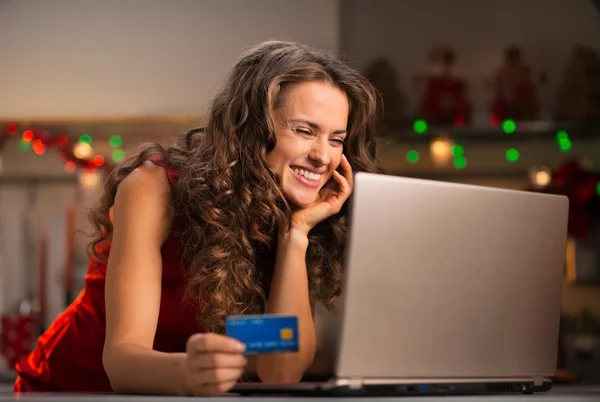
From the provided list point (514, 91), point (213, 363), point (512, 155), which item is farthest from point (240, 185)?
point (512, 155)

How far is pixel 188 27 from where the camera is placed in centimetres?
340

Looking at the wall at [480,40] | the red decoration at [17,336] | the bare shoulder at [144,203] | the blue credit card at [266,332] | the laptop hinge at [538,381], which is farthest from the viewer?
the wall at [480,40]

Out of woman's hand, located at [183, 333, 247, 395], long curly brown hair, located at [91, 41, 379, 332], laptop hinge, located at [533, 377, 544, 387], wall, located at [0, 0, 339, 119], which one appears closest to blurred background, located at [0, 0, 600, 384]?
wall, located at [0, 0, 339, 119]

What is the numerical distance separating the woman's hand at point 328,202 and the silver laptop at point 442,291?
1.58 feet

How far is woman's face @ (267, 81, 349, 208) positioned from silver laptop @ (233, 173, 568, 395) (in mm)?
491

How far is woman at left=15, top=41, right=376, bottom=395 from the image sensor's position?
1426 mm

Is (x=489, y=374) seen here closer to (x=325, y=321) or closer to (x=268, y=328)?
(x=268, y=328)

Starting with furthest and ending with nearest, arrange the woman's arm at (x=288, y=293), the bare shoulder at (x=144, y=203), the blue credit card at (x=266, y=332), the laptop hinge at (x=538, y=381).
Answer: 1. the woman's arm at (x=288, y=293)
2. the bare shoulder at (x=144, y=203)
3. the laptop hinge at (x=538, y=381)
4. the blue credit card at (x=266, y=332)

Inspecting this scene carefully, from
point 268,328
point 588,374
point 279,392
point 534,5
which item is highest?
point 534,5

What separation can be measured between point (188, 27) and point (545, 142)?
4.90 feet

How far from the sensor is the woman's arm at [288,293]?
1493mm

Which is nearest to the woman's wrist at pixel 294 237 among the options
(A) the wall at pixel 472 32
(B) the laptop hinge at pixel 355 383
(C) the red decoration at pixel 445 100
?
(B) the laptop hinge at pixel 355 383

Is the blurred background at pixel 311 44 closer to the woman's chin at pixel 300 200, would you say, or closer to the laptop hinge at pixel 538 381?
the woman's chin at pixel 300 200

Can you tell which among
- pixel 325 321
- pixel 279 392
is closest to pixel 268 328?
pixel 279 392
